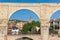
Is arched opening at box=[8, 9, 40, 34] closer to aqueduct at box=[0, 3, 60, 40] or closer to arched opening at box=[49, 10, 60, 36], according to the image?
aqueduct at box=[0, 3, 60, 40]

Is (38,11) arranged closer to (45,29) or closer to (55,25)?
(45,29)

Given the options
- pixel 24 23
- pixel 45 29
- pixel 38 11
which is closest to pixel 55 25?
pixel 45 29

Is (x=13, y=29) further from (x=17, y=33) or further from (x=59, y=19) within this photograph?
(x=59, y=19)

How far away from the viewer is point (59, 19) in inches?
1705

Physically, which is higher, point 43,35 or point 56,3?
point 56,3

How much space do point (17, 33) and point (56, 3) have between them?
→ 496cm

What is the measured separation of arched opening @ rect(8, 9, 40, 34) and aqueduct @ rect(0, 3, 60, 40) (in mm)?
408

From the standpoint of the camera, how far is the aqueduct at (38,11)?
43188 mm

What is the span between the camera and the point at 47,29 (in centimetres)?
4325

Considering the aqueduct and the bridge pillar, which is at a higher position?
the aqueduct

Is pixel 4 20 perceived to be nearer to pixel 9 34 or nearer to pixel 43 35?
pixel 9 34

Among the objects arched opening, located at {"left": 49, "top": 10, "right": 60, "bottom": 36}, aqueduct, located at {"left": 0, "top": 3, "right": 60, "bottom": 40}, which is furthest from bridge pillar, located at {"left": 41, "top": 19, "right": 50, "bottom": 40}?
arched opening, located at {"left": 49, "top": 10, "right": 60, "bottom": 36}

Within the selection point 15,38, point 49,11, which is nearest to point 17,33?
point 15,38

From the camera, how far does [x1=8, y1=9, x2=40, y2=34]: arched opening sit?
142 feet
